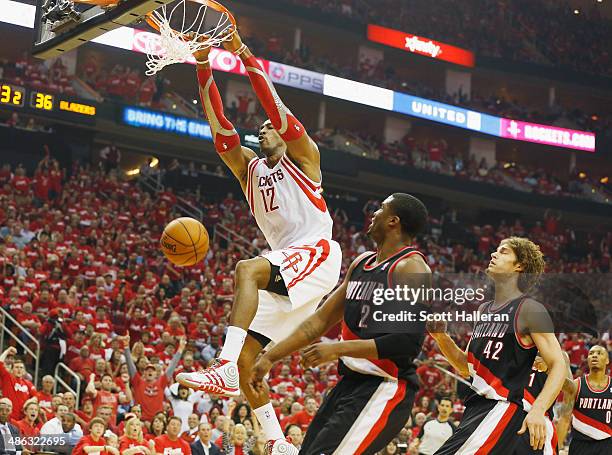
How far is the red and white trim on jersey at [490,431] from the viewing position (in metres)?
5.18

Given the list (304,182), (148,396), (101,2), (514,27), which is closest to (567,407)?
(304,182)

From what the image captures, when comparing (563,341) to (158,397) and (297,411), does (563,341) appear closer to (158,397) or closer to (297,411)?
(297,411)

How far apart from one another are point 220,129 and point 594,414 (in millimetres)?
4563

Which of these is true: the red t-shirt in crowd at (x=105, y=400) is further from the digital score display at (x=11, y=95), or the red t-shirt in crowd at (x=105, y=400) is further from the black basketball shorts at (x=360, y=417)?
the digital score display at (x=11, y=95)

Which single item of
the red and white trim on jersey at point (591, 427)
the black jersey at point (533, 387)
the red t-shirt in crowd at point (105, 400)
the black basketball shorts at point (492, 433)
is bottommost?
the red t-shirt in crowd at point (105, 400)

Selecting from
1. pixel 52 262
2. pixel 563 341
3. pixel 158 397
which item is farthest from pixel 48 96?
pixel 563 341

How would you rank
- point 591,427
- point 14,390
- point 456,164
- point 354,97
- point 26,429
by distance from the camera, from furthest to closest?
point 456,164 < point 354,97 < point 14,390 < point 26,429 < point 591,427

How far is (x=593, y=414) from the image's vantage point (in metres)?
8.36

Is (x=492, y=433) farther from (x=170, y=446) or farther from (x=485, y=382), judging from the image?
(x=170, y=446)

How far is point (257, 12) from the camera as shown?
32156 mm

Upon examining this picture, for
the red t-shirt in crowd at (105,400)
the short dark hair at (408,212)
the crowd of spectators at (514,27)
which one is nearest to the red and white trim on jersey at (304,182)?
the short dark hair at (408,212)

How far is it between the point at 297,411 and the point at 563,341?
32.1 ft

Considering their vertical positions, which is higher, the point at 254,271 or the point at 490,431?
the point at 254,271

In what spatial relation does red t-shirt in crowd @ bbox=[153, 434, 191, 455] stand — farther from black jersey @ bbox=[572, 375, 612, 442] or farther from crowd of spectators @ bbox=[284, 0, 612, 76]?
crowd of spectators @ bbox=[284, 0, 612, 76]
